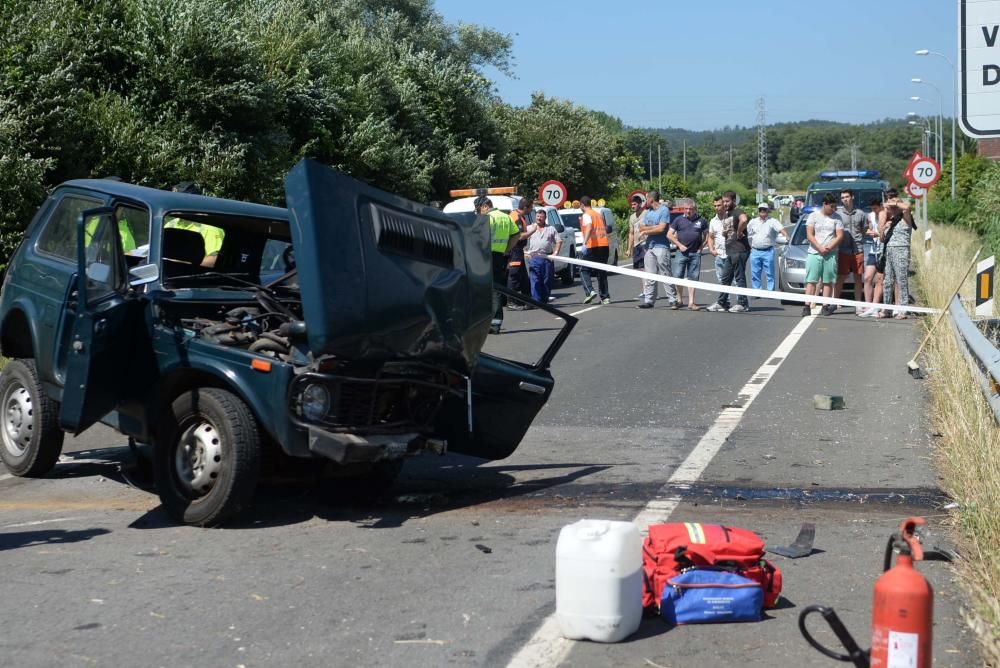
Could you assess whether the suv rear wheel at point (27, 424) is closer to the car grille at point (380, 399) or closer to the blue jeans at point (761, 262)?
the car grille at point (380, 399)

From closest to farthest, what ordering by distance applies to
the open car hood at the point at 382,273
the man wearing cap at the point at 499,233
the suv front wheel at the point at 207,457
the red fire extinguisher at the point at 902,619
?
the red fire extinguisher at the point at 902,619
the open car hood at the point at 382,273
the suv front wheel at the point at 207,457
the man wearing cap at the point at 499,233

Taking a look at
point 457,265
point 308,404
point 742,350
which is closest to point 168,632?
point 308,404

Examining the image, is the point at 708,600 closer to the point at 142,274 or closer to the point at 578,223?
the point at 142,274

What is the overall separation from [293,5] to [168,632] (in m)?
25.5

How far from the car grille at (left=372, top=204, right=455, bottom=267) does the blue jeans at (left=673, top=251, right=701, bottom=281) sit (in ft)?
47.8

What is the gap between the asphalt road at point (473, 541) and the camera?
5.09 metres

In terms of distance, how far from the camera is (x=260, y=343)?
7.00 meters

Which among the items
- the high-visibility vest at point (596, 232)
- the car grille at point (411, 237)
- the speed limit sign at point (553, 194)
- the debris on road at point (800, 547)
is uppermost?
the speed limit sign at point (553, 194)

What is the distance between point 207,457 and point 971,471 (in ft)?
14.3

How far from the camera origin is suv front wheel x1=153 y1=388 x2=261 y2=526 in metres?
6.78

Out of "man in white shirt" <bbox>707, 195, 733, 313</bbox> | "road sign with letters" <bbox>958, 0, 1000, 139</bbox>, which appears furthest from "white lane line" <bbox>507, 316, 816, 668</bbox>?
"man in white shirt" <bbox>707, 195, 733, 313</bbox>

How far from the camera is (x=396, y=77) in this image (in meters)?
36.1

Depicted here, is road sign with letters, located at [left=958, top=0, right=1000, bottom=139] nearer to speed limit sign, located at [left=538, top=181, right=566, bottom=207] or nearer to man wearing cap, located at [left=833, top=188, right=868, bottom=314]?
man wearing cap, located at [left=833, top=188, right=868, bottom=314]

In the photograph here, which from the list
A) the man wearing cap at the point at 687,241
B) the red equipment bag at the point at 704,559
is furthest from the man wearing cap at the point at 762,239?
the red equipment bag at the point at 704,559
